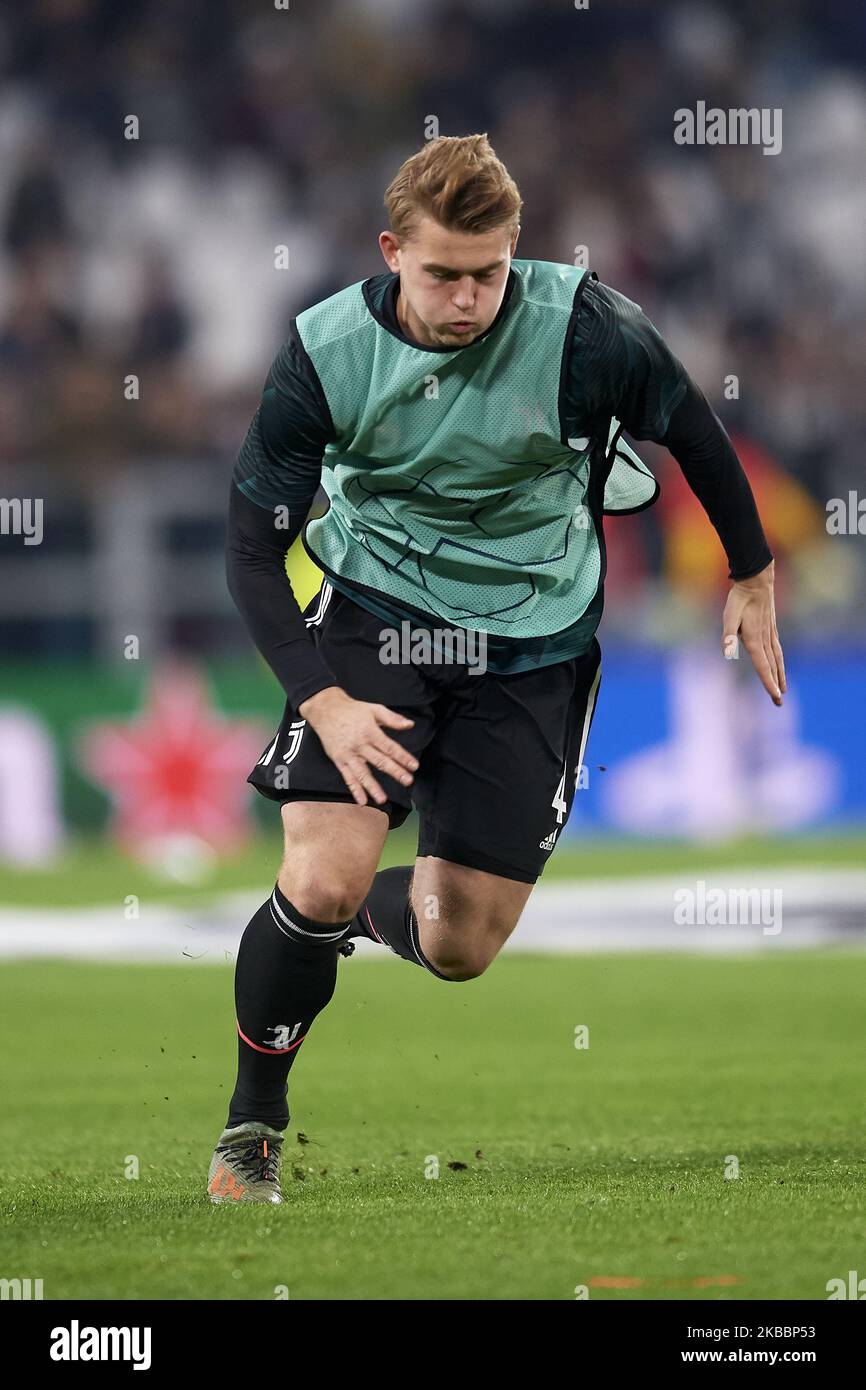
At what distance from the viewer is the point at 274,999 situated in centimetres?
396

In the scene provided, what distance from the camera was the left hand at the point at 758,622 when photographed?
13.4 feet

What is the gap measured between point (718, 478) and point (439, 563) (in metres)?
0.60

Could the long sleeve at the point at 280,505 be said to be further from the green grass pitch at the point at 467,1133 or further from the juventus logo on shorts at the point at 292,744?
the green grass pitch at the point at 467,1133

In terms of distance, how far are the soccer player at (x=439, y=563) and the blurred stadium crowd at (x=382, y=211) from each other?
7.78m

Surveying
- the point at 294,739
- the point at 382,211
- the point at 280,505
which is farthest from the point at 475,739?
the point at 382,211

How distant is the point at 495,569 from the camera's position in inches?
163

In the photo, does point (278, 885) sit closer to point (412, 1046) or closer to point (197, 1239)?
point (197, 1239)

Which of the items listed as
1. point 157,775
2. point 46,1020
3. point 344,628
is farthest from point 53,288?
point 344,628

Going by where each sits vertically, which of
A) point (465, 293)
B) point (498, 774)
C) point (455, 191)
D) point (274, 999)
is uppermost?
point (455, 191)

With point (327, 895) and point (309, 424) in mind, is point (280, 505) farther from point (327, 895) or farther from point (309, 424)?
point (327, 895)

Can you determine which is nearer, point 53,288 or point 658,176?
point 53,288

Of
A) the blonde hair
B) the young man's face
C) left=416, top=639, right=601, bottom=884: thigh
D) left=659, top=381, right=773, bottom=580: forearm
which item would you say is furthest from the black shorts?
the blonde hair

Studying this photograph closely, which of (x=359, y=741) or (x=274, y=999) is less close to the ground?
(x=359, y=741)
